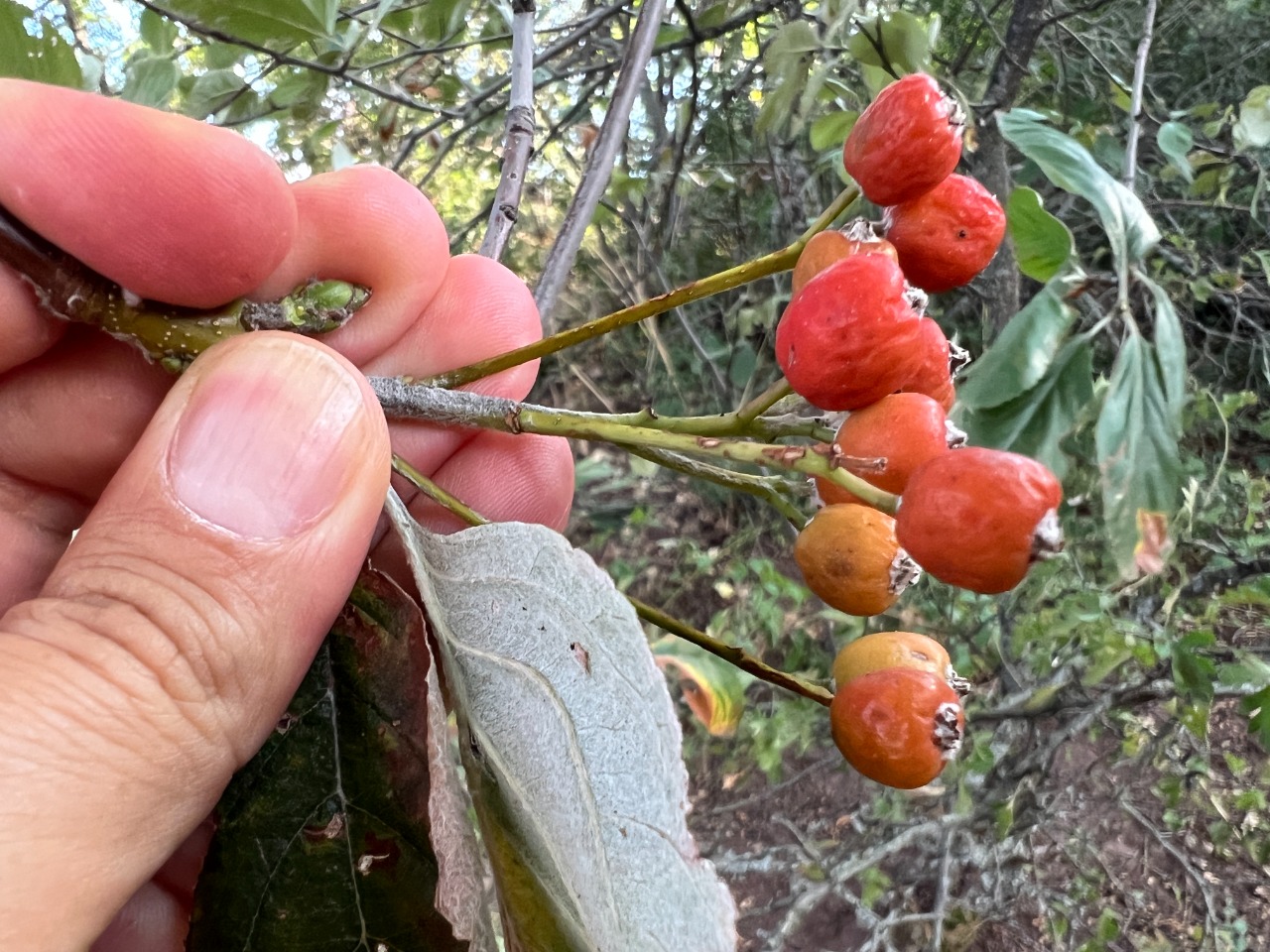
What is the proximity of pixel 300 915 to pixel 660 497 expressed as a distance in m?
3.92

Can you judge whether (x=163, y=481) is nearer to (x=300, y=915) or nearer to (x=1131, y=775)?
(x=300, y=915)

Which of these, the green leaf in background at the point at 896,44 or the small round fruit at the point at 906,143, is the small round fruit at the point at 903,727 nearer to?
the small round fruit at the point at 906,143

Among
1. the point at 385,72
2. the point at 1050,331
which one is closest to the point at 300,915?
the point at 1050,331

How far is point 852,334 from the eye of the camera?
81cm

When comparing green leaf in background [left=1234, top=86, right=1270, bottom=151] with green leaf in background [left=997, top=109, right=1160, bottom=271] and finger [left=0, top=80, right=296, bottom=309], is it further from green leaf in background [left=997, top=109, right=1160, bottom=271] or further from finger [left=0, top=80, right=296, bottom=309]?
finger [left=0, top=80, right=296, bottom=309]

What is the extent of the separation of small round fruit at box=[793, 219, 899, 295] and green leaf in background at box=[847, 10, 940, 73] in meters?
1.50

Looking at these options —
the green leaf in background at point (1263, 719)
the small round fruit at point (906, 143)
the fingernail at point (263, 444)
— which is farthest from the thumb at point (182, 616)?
the green leaf in background at point (1263, 719)

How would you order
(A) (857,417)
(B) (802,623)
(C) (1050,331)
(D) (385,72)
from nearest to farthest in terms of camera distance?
(A) (857,417) < (C) (1050,331) < (D) (385,72) < (B) (802,623)

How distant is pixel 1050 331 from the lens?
184cm

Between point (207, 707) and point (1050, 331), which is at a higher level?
point (207, 707)

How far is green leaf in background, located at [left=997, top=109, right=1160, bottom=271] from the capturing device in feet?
6.33

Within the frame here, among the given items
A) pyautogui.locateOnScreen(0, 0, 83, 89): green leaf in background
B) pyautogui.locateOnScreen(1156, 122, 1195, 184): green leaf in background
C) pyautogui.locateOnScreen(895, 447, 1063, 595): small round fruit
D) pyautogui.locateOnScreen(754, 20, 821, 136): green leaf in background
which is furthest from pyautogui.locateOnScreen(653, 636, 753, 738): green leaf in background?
pyautogui.locateOnScreen(1156, 122, 1195, 184): green leaf in background

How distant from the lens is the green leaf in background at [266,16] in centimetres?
184

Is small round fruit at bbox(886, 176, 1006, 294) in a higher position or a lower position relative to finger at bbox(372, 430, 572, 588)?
Result: higher
